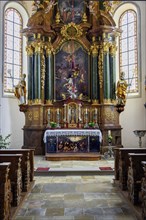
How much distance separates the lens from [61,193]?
22.7ft

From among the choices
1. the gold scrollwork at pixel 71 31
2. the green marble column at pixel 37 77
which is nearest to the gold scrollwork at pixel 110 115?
the green marble column at pixel 37 77

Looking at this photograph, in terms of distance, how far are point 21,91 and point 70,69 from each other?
288cm

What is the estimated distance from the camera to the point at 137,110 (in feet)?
52.6

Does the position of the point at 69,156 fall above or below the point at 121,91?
below

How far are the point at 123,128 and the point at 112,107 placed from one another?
170 centimetres

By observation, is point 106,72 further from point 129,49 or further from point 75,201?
point 75,201

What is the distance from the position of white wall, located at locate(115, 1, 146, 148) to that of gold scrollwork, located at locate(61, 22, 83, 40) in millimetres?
3370

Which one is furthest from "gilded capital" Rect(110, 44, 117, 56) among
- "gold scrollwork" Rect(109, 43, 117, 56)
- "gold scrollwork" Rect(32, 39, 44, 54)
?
"gold scrollwork" Rect(32, 39, 44, 54)

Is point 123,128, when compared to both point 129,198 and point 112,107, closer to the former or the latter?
point 112,107

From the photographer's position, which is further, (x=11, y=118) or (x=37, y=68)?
(x=11, y=118)

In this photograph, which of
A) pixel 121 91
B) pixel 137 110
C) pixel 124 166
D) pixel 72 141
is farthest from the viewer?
pixel 137 110

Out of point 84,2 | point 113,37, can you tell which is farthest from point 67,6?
point 113,37

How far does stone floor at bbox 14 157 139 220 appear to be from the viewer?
519 centimetres

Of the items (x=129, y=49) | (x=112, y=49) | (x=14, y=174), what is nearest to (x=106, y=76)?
(x=112, y=49)
